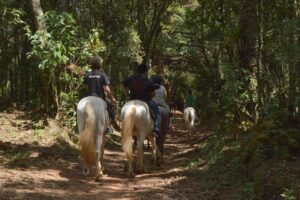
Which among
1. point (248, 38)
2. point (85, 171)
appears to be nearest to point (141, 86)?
point (85, 171)

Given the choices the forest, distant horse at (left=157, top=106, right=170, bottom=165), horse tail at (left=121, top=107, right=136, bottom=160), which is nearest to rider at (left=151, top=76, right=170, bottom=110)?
distant horse at (left=157, top=106, right=170, bottom=165)

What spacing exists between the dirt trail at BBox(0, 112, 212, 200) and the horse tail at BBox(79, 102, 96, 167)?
1.79 ft

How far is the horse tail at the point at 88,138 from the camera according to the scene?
30.6ft

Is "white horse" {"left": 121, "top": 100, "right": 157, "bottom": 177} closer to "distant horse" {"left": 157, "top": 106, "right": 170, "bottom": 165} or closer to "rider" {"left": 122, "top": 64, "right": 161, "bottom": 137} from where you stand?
"rider" {"left": 122, "top": 64, "right": 161, "bottom": 137}

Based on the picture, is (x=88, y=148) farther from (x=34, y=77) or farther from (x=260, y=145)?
(x=34, y=77)

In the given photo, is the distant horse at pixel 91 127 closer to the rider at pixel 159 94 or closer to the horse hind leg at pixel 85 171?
the horse hind leg at pixel 85 171

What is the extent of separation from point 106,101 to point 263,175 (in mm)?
4139

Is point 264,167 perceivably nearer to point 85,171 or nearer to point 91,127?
point 91,127

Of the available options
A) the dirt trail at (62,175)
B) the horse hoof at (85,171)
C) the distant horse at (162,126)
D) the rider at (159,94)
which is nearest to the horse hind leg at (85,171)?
the horse hoof at (85,171)

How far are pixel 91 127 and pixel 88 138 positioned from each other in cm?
23

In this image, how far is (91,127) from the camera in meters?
9.41

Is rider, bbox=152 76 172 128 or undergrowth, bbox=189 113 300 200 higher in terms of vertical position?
rider, bbox=152 76 172 128

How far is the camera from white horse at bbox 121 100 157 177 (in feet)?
33.3

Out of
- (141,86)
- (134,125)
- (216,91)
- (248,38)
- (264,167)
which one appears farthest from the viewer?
(216,91)
